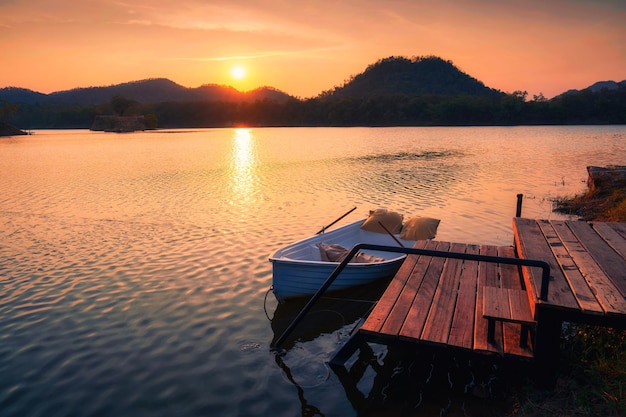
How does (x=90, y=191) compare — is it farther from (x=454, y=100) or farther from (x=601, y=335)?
(x=454, y=100)

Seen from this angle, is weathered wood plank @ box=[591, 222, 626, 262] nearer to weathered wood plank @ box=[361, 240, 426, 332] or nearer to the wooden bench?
the wooden bench

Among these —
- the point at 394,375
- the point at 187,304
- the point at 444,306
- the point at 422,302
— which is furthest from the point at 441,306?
the point at 187,304

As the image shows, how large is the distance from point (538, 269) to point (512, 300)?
821 mm

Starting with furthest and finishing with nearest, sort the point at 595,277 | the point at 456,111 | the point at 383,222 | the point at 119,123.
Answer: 1. the point at 456,111
2. the point at 119,123
3. the point at 383,222
4. the point at 595,277

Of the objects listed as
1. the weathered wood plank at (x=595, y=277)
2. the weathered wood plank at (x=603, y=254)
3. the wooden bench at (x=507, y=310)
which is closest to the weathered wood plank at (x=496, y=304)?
the wooden bench at (x=507, y=310)

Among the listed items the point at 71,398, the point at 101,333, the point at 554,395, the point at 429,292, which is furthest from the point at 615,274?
the point at 101,333

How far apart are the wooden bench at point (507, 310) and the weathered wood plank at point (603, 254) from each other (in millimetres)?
1269

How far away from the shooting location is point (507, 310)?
610cm

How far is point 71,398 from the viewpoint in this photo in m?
7.18

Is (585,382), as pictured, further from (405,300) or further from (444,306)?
(405,300)

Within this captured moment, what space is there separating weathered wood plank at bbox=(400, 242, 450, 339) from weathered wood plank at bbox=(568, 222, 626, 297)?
8.95ft

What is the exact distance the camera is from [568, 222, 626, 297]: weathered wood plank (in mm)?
6453

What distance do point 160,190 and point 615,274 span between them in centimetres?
2777

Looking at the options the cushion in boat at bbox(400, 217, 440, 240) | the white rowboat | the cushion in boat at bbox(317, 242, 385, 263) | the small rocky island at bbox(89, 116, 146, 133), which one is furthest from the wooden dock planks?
the small rocky island at bbox(89, 116, 146, 133)
